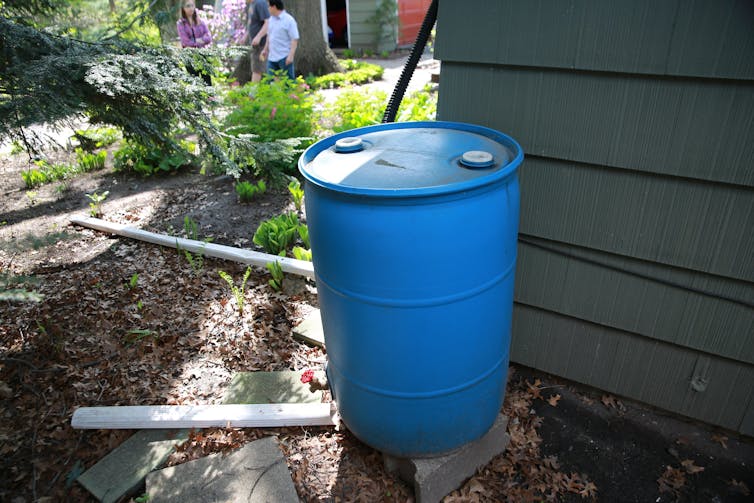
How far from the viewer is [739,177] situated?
1738 millimetres

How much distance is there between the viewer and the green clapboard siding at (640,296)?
6.44 ft

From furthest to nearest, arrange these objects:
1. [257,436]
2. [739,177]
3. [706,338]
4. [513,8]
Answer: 1. [257,436]
2. [706,338]
3. [513,8]
4. [739,177]

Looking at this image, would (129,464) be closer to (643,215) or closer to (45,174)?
(643,215)

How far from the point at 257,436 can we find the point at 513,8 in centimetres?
210

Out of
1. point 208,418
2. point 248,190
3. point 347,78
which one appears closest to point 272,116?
point 248,190

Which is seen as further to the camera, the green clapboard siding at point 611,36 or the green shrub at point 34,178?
the green shrub at point 34,178

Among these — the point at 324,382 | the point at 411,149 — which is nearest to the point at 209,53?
the point at 411,149

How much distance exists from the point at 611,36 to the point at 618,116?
29 cm

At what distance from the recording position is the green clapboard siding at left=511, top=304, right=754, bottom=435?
6.85 feet

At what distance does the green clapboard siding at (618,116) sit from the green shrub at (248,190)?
7.86ft

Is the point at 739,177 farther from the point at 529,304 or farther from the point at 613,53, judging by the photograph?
the point at 529,304

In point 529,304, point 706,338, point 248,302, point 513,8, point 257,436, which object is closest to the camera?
point 513,8

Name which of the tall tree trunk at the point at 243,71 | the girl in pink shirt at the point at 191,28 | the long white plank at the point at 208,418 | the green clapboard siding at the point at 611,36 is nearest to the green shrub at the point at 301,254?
the long white plank at the point at 208,418

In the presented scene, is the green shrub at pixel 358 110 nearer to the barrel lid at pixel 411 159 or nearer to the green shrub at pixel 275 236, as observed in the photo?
the green shrub at pixel 275 236
